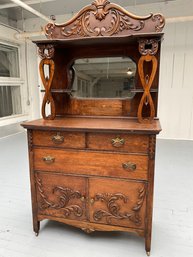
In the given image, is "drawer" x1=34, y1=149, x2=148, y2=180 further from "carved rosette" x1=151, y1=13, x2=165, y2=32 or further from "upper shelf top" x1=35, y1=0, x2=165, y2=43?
"carved rosette" x1=151, y1=13, x2=165, y2=32

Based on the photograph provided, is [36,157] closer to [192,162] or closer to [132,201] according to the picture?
[132,201]

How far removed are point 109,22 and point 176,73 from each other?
10.9 feet

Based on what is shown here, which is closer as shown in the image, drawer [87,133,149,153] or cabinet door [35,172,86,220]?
drawer [87,133,149,153]

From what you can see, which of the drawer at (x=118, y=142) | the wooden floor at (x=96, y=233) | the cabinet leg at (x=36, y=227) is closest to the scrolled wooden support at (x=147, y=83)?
the drawer at (x=118, y=142)

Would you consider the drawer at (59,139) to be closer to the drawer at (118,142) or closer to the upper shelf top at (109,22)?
the drawer at (118,142)

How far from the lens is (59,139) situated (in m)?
1.53

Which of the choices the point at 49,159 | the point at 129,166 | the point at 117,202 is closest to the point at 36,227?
the point at 49,159

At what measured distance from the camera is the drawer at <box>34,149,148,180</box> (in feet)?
4.68

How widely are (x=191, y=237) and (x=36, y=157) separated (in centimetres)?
143

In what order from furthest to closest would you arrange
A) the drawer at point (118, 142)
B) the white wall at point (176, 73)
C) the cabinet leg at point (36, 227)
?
the white wall at point (176, 73) < the cabinet leg at point (36, 227) < the drawer at point (118, 142)

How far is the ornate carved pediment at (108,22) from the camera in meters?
1.58

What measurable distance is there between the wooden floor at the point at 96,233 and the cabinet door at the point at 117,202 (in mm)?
231

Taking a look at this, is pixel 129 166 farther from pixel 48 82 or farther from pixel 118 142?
pixel 48 82

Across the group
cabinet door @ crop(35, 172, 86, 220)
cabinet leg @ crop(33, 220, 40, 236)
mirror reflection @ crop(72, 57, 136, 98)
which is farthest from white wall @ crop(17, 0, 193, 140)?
cabinet leg @ crop(33, 220, 40, 236)
